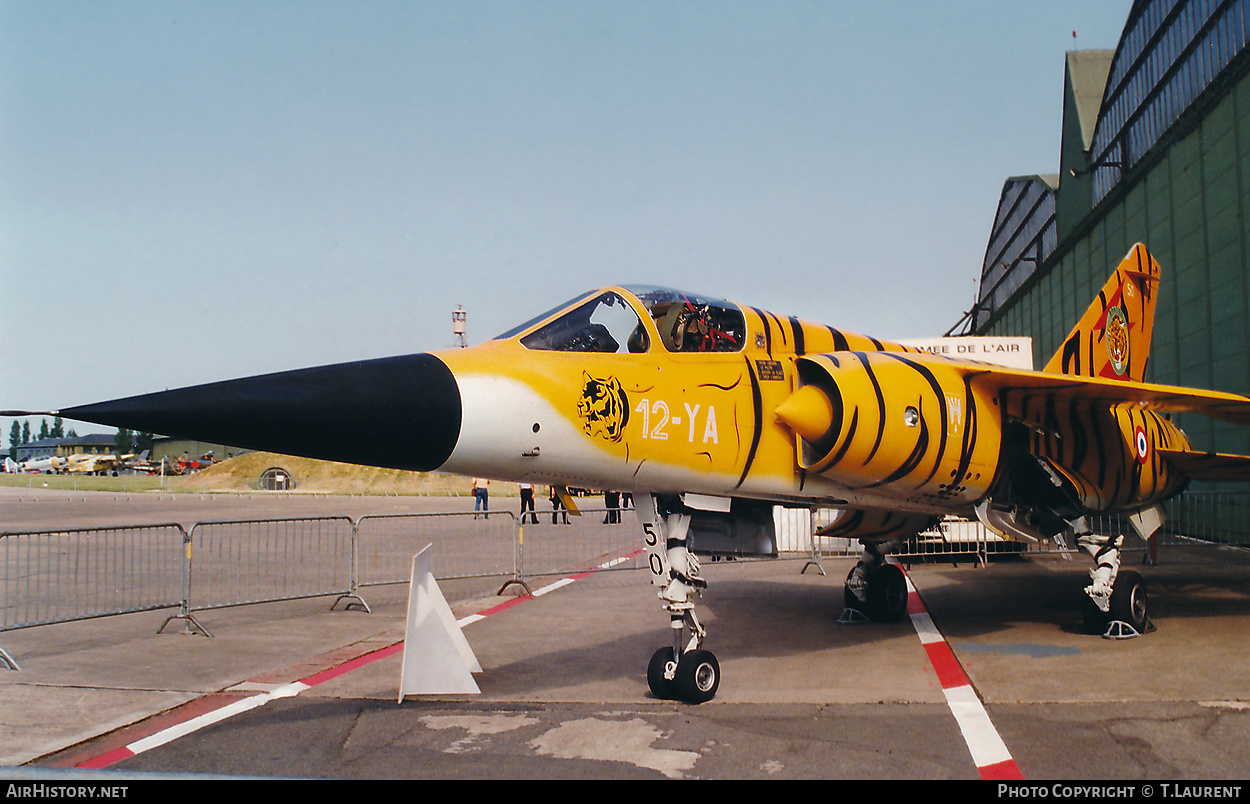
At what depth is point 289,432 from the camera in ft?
13.1

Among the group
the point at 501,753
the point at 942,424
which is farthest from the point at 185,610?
the point at 942,424

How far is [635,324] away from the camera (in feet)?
18.0

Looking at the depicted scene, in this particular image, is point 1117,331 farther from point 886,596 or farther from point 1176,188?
point 1176,188

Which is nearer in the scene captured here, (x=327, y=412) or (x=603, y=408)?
(x=327, y=412)

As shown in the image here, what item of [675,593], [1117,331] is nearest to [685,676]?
[675,593]

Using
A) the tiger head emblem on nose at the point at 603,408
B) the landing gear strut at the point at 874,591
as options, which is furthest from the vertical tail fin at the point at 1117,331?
the tiger head emblem on nose at the point at 603,408

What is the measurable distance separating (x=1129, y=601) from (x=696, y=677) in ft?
15.2

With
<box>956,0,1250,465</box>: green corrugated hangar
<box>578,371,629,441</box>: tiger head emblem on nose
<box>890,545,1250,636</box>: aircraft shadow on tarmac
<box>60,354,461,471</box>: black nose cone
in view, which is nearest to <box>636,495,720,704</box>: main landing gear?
<box>578,371,629,441</box>: tiger head emblem on nose

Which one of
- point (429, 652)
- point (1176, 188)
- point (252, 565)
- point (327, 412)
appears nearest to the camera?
point (327, 412)

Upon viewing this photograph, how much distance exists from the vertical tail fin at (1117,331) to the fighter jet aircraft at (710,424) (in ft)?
3.81

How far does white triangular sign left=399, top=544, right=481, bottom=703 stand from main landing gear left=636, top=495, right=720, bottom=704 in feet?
4.46

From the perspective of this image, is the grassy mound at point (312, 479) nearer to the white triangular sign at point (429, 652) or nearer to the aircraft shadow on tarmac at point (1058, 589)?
the aircraft shadow on tarmac at point (1058, 589)

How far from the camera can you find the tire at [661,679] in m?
5.73
